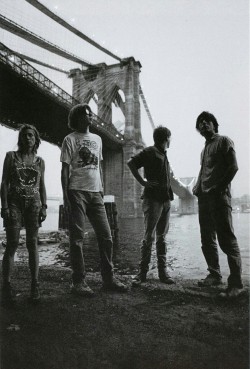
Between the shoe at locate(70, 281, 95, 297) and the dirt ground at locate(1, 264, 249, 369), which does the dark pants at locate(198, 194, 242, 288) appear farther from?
the shoe at locate(70, 281, 95, 297)

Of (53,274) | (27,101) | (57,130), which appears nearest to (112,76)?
(57,130)

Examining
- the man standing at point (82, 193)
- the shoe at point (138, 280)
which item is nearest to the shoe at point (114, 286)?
the man standing at point (82, 193)

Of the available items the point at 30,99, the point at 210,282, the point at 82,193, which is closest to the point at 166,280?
the point at 210,282

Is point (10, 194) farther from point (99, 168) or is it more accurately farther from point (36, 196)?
point (99, 168)

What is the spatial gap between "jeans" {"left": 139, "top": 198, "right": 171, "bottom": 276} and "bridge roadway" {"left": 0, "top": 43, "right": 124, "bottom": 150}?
9.38m

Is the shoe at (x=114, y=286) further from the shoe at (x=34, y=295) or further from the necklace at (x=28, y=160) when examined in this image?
the necklace at (x=28, y=160)

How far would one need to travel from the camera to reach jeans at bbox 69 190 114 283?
7.02 ft

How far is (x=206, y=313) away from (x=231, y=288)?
44 centimetres

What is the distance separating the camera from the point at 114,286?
2178 millimetres

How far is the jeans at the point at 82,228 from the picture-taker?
7.02ft

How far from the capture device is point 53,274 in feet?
9.45

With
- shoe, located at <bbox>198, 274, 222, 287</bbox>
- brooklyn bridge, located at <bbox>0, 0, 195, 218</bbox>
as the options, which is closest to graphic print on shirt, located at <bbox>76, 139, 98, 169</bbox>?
shoe, located at <bbox>198, 274, 222, 287</bbox>

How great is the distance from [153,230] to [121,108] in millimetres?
30769

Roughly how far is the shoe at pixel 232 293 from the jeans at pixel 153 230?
0.62 metres
